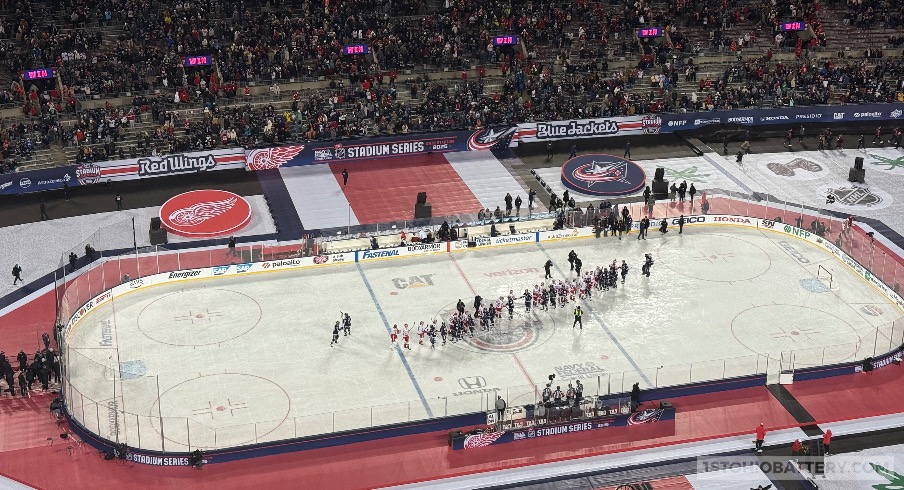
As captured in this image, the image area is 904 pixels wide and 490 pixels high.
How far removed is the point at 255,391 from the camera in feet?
152

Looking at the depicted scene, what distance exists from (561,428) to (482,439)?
10.4ft

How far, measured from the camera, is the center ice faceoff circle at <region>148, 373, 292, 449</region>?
43094 mm

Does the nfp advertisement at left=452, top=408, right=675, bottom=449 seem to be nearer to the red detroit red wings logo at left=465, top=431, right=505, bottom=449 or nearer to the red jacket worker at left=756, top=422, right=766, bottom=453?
the red detroit red wings logo at left=465, top=431, right=505, bottom=449

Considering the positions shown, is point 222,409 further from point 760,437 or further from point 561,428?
point 760,437

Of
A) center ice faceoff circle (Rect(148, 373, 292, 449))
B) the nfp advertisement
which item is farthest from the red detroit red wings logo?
center ice faceoff circle (Rect(148, 373, 292, 449))

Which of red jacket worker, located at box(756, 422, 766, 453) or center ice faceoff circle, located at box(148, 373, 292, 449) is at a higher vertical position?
center ice faceoff circle, located at box(148, 373, 292, 449)

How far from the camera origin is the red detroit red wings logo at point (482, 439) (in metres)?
43.8

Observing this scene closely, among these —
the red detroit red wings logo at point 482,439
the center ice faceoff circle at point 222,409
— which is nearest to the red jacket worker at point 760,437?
the red detroit red wings logo at point 482,439

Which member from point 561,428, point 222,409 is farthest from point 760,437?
point 222,409

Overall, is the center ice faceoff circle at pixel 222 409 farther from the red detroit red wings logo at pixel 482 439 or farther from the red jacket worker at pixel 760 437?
the red jacket worker at pixel 760 437

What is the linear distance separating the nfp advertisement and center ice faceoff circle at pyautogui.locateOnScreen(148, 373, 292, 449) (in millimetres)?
7134

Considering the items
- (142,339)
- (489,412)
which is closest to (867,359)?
(489,412)

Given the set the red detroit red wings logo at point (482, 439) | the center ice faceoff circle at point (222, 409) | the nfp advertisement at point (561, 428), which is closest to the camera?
the center ice faceoff circle at point (222, 409)

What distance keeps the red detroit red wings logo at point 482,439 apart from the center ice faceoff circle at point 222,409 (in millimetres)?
6882
